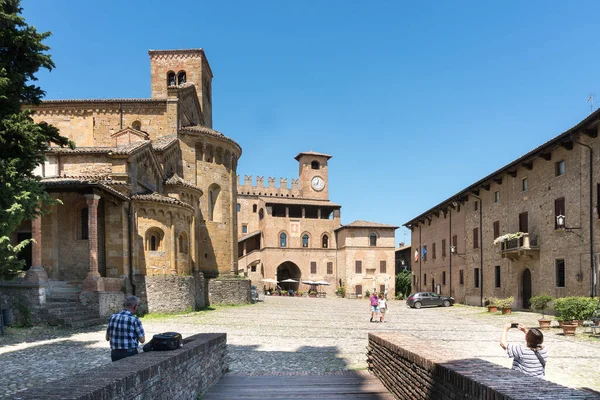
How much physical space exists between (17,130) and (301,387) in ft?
38.3

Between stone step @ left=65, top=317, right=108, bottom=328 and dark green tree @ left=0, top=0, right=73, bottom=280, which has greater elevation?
dark green tree @ left=0, top=0, right=73, bottom=280

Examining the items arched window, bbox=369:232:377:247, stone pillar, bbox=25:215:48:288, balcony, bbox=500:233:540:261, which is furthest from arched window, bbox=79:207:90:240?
arched window, bbox=369:232:377:247

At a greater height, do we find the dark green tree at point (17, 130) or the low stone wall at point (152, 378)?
the dark green tree at point (17, 130)

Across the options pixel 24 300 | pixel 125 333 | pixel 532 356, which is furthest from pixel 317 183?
pixel 532 356

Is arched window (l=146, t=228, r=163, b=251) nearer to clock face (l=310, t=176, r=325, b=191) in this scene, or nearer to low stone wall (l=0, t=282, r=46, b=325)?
low stone wall (l=0, t=282, r=46, b=325)

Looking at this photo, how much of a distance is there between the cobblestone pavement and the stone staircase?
23.7 inches

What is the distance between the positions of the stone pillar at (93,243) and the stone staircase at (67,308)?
767 millimetres

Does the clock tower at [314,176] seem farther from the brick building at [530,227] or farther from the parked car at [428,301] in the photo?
the parked car at [428,301]

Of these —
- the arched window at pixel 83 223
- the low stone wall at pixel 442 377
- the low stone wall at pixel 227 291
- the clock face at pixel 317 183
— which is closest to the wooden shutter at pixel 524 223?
the low stone wall at pixel 227 291

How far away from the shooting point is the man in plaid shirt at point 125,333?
705cm

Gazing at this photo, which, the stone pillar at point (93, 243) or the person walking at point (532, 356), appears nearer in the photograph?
the person walking at point (532, 356)

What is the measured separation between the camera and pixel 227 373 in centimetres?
1011

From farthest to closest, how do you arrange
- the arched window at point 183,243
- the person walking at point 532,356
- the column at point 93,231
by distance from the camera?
the arched window at point 183,243
the column at point 93,231
the person walking at point 532,356

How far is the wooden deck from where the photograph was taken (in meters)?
7.72
